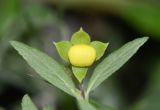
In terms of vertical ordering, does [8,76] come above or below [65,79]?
below

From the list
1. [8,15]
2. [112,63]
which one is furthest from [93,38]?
[112,63]

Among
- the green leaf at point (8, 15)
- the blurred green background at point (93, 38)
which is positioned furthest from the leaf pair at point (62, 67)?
the green leaf at point (8, 15)

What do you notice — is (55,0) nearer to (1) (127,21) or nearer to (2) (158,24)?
(1) (127,21)

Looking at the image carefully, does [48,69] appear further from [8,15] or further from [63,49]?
[8,15]

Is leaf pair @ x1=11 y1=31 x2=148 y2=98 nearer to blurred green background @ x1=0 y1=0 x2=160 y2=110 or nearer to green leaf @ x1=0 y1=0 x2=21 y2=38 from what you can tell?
blurred green background @ x1=0 y1=0 x2=160 y2=110

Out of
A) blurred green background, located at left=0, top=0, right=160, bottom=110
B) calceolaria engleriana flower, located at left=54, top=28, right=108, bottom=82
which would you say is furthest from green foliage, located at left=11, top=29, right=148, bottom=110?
blurred green background, located at left=0, top=0, right=160, bottom=110

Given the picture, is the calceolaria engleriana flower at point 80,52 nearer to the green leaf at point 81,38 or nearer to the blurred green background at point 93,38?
the green leaf at point 81,38

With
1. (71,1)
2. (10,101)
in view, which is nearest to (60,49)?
(10,101)
